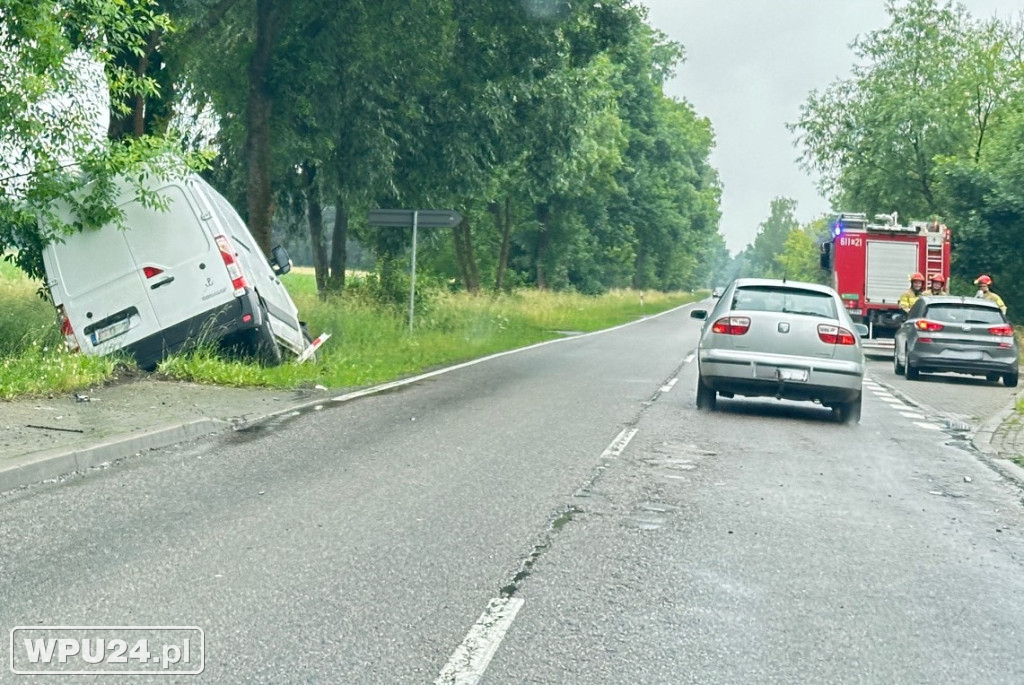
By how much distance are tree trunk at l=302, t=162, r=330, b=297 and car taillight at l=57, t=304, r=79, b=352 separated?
14817 millimetres

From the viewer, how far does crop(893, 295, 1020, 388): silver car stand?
21812 mm

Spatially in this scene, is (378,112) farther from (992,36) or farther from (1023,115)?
(992,36)

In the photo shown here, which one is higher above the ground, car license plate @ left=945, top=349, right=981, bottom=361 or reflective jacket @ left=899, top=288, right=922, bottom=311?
reflective jacket @ left=899, top=288, right=922, bottom=311

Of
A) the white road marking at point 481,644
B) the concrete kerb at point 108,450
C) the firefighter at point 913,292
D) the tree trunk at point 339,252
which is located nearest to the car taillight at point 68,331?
the concrete kerb at point 108,450

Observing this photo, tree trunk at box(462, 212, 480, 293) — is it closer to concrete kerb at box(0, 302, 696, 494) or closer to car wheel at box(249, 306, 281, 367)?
car wheel at box(249, 306, 281, 367)

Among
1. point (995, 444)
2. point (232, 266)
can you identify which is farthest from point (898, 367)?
point (232, 266)

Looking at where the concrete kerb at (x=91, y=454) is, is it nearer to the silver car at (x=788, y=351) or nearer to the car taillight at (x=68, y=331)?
the car taillight at (x=68, y=331)

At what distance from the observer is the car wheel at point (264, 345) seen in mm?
15209

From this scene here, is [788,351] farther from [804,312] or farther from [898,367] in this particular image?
[898,367]

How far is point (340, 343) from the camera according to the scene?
20.6 m

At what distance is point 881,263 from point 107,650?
29195mm

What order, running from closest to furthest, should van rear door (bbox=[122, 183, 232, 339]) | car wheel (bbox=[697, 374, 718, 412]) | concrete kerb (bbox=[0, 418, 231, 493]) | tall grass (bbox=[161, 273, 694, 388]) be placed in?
concrete kerb (bbox=[0, 418, 231, 493]) → van rear door (bbox=[122, 183, 232, 339]) → car wheel (bbox=[697, 374, 718, 412]) → tall grass (bbox=[161, 273, 694, 388])

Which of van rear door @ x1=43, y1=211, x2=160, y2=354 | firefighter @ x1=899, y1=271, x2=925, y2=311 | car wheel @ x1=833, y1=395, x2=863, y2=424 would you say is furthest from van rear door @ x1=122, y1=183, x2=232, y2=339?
firefighter @ x1=899, y1=271, x2=925, y2=311

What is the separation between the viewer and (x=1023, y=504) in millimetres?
9141
